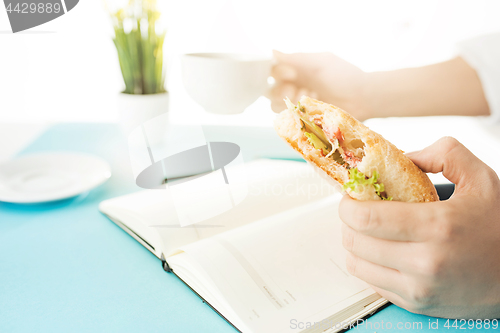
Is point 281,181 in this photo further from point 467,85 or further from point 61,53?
point 61,53

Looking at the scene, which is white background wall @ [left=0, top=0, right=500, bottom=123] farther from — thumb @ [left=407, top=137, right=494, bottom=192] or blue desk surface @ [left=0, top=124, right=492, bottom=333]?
thumb @ [left=407, top=137, right=494, bottom=192]

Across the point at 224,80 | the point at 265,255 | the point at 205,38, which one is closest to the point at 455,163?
the point at 265,255

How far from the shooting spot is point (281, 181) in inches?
34.4

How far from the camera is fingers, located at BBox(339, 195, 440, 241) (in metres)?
0.48

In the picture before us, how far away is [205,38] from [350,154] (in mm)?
1780

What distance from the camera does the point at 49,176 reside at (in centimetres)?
101

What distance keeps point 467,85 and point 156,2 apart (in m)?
1.27

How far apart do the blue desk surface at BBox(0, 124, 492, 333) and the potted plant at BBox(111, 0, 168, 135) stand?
41cm

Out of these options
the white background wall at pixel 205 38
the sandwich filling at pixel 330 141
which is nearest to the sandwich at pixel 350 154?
the sandwich filling at pixel 330 141

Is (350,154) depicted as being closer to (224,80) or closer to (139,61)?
(224,80)

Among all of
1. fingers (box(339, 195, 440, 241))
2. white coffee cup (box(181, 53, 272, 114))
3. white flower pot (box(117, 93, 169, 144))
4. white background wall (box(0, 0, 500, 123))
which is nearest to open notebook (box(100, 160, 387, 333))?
fingers (box(339, 195, 440, 241))

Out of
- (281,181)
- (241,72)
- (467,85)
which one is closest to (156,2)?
(241,72)

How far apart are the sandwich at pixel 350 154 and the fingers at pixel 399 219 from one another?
4 centimetres

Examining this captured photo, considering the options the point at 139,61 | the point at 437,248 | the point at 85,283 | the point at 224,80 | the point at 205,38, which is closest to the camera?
the point at 437,248
